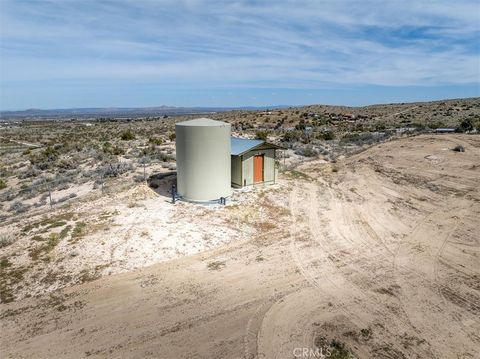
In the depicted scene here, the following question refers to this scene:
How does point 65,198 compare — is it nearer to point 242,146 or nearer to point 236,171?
point 236,171

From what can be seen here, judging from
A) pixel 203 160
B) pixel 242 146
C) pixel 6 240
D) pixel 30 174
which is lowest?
pixel 30 174

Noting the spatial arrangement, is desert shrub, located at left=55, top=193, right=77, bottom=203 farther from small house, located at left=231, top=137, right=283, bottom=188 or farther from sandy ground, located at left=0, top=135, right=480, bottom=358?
small house, located at left=231, top=137, right=283, bottom=188

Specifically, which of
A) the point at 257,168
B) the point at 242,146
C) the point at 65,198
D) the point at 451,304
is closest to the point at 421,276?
the point at 451,304

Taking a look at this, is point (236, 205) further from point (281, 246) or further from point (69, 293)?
point (69, 293)

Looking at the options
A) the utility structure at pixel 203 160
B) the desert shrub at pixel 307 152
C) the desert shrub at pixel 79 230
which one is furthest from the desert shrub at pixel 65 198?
the desert shrub at pixel 307 152

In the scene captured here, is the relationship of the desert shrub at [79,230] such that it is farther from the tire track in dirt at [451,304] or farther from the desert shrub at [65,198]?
the tire track in dirt at [451,304]

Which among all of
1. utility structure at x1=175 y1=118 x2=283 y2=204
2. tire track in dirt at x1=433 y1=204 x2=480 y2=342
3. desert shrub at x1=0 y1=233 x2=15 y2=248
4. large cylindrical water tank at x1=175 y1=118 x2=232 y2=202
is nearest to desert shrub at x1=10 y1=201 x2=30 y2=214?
desert shrub at x1=0 y1=233 x2=15 y2=248
